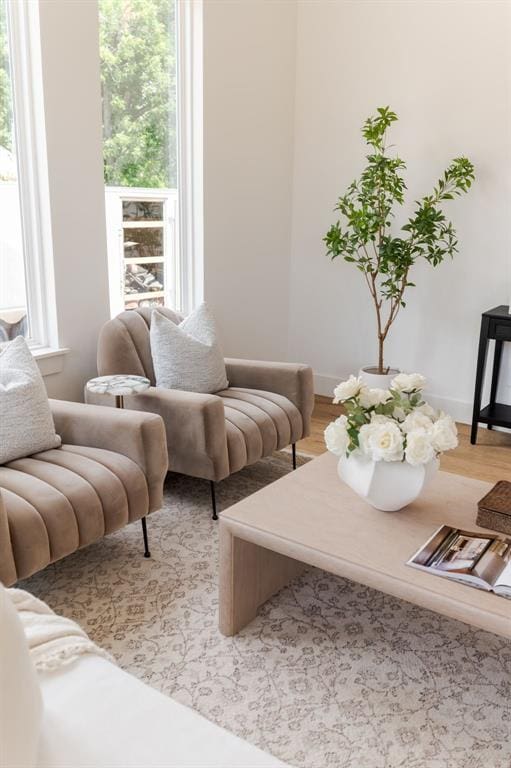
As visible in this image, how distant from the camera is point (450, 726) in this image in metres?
1.80

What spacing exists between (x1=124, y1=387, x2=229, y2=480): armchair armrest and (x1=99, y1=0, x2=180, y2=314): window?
3.11ft

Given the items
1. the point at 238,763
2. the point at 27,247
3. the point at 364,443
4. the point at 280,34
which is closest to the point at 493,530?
the point at 364,443

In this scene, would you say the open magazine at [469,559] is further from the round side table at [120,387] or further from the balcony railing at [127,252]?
the balcony railing at [127,252]

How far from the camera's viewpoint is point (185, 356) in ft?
10.3

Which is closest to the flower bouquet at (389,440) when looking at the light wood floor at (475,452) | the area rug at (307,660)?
the area rug at (307,660)

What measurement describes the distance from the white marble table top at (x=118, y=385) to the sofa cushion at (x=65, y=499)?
0.29 meters

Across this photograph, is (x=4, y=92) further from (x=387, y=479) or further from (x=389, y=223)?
(x=387, y=479)

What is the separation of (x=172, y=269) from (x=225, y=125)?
2.88 ft

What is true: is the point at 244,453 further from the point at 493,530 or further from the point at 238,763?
the point at 238,763

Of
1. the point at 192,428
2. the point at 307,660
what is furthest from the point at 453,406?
the point at 307,660

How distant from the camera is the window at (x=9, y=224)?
291cm

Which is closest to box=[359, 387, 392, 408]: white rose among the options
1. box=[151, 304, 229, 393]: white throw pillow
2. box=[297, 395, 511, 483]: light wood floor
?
box=[151, 304, 229, 393]: white throw pillow

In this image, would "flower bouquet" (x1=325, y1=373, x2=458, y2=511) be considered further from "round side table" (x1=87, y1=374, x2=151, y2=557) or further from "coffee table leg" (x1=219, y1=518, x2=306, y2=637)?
"round side table" (x1=87, y1=374, x2=151, y2=557)

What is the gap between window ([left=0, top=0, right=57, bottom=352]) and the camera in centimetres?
290
